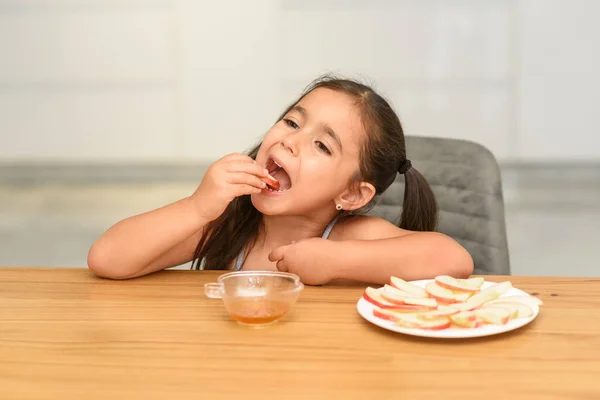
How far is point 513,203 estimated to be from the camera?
477cm

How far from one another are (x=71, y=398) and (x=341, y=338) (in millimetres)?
338

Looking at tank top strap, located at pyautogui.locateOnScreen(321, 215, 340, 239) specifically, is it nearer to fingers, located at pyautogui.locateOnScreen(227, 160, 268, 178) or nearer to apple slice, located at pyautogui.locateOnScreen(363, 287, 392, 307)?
fingers, located at pyautogui.locateOnScreen(227, 160, 268, 178)

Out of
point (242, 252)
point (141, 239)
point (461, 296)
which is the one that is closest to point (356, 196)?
point (242, 252)

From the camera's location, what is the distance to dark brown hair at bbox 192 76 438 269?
1.67 meters

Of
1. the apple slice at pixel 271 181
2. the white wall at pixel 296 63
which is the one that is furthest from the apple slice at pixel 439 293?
the white wall at pixel 296 63

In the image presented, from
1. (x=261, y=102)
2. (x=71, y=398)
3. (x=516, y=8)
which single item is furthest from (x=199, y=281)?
(x=516, y=8)

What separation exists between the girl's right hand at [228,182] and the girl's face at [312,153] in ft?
0.26

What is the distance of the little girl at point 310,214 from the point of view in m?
1.41

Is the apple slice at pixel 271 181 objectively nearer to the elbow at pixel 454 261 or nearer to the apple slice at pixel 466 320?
the elbow at pixel 454 261

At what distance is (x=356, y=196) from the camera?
168 centimetres

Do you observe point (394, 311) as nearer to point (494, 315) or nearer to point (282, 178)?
point (494, 315)

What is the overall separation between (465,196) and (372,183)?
31 centimetres

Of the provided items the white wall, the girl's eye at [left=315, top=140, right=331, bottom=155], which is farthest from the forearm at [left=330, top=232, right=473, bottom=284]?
the white wall

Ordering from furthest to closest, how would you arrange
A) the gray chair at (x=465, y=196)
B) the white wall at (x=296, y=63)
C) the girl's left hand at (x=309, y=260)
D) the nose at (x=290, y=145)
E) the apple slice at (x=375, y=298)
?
the white wall at (x=296, y=63), the gray chair at (x=465, y=196), the nose at (x=290, y=145), the girl's left hand at (x=309, y=260), the apple slice at (x=375, y=298)
